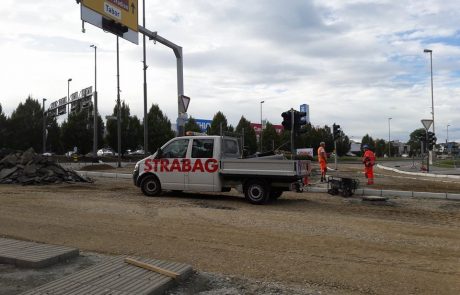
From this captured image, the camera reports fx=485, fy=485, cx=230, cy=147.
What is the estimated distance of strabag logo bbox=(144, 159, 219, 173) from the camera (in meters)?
13.6

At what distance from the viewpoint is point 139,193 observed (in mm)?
15422

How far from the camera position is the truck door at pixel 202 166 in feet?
44.7

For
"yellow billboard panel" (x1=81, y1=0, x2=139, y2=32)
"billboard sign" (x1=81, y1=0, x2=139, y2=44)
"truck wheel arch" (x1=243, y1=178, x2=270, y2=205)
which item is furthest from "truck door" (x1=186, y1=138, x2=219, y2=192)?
"yellow billboard panel" (x1=81, y1=0, x2=139, y2=32)

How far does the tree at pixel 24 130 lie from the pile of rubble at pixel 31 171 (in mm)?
41196

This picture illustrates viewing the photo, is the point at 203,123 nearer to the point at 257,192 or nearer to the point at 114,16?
the point at 114,16

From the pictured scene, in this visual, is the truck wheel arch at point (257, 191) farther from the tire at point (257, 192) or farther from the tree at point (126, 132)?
the tree at point (126, 132)

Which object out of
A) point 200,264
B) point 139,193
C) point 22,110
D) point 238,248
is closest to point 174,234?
point 238,248

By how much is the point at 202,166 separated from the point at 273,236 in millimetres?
5677

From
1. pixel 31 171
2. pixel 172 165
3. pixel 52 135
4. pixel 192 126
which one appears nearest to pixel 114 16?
pixel 172 165

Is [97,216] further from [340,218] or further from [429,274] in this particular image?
[429,274]

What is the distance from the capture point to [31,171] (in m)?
19.0

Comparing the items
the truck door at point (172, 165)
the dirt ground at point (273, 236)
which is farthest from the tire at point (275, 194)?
the truck door at point (172, 165)

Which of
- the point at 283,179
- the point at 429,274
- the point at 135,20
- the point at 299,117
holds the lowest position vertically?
the point at 429,274

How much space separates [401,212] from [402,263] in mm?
5377
